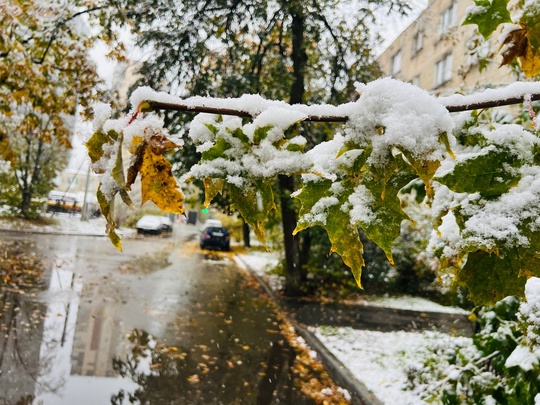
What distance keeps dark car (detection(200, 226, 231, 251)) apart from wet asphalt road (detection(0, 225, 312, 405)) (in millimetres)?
12543

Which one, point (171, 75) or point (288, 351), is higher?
point (171, 75)

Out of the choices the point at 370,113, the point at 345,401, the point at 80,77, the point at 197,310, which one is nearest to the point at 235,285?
the point at 197,310

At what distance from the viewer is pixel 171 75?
8.92 metres

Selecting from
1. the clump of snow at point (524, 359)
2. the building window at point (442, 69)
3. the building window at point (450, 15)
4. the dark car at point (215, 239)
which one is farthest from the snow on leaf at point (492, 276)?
the dark car at point (215, 239)

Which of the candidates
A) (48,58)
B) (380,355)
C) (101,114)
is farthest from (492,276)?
(48,58)

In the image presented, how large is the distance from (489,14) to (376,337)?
693 centimetres

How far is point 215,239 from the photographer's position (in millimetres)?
25391

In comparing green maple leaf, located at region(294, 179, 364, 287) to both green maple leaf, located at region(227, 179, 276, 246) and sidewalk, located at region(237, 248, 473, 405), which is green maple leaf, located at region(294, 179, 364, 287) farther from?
sidewalk, located at region(237, 248, 473, 405)

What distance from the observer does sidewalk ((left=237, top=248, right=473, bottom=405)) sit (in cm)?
519

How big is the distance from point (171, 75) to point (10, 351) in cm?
596

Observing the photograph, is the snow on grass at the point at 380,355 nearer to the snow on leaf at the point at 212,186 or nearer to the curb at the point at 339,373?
the curb at the point at 339,373

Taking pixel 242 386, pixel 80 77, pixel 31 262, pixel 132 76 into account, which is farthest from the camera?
pixel 31 262

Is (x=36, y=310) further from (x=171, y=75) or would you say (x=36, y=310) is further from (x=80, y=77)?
(x=171, y=75)

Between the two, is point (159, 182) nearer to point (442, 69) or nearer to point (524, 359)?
point (524, 359)
